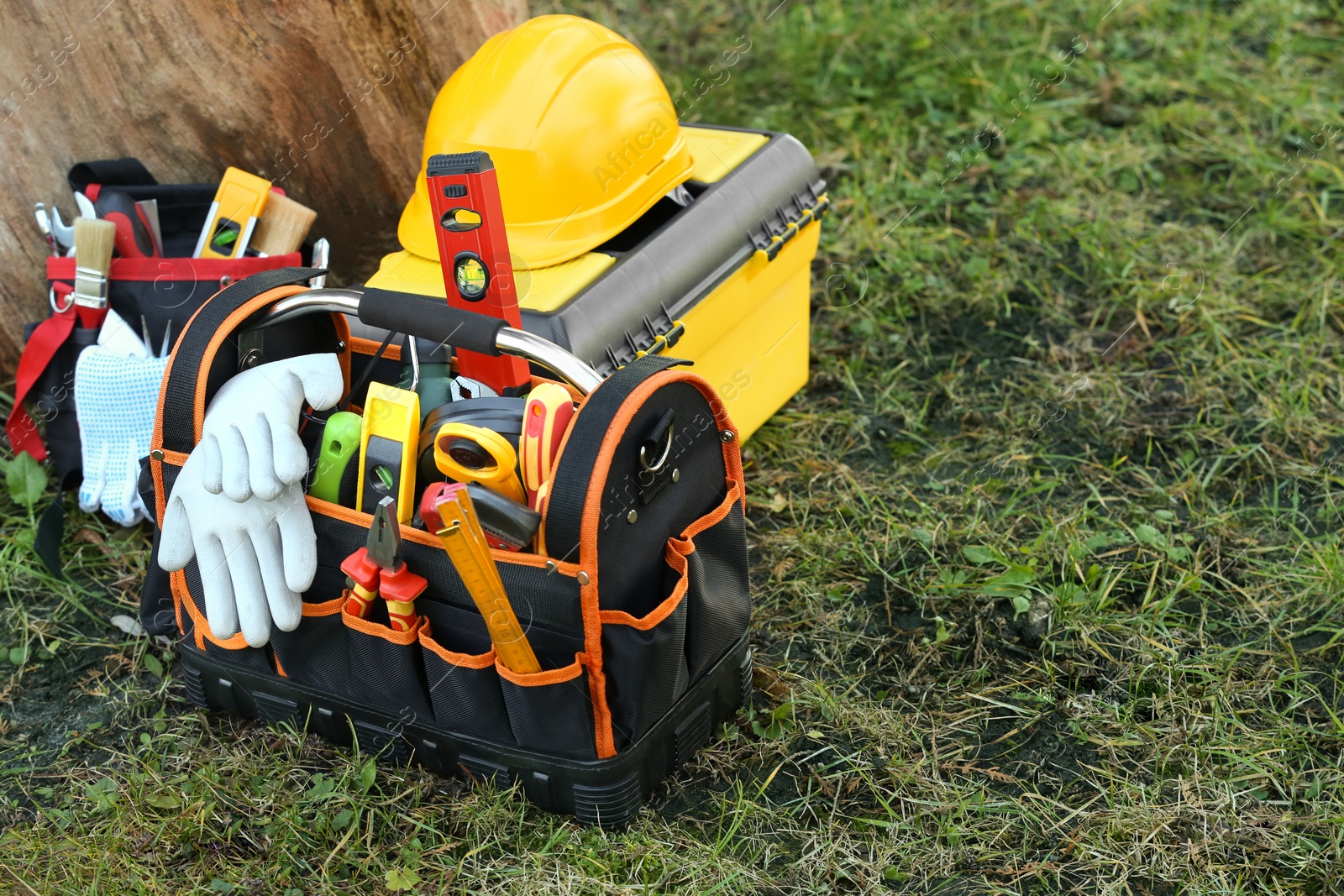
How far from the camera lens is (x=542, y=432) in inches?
70.3

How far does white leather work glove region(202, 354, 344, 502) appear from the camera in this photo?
1819 mm

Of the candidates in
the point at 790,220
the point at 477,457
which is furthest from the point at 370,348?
the point at 790,220

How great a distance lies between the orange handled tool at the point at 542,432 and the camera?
5.85 feet

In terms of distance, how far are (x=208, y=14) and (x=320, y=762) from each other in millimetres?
1683

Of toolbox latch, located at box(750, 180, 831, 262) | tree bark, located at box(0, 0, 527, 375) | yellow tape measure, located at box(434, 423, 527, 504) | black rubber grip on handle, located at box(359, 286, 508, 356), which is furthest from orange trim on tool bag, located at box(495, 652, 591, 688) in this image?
tree bark, located at box(0, 0, 527, 375)

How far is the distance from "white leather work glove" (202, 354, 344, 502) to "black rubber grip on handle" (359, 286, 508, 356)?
0.17 meters

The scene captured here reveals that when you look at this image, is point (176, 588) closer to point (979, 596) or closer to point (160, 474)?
point (160, 474)

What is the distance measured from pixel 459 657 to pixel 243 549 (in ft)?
1.30

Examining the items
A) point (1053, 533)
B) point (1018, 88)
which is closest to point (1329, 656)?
point (1053, 533)

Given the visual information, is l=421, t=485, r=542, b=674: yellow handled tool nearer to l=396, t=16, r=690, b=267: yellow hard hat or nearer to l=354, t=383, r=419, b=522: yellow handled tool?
l=354, t=383, r=419, b=522: yellow handled tool

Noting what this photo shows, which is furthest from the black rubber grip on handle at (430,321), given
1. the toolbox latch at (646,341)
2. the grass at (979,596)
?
the grass at (979,596)

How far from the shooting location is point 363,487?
1.89m

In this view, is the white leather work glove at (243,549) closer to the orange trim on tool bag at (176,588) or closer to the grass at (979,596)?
the orange trim on tool bag at (176,588)

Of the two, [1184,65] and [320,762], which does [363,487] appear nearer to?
[320,762]
